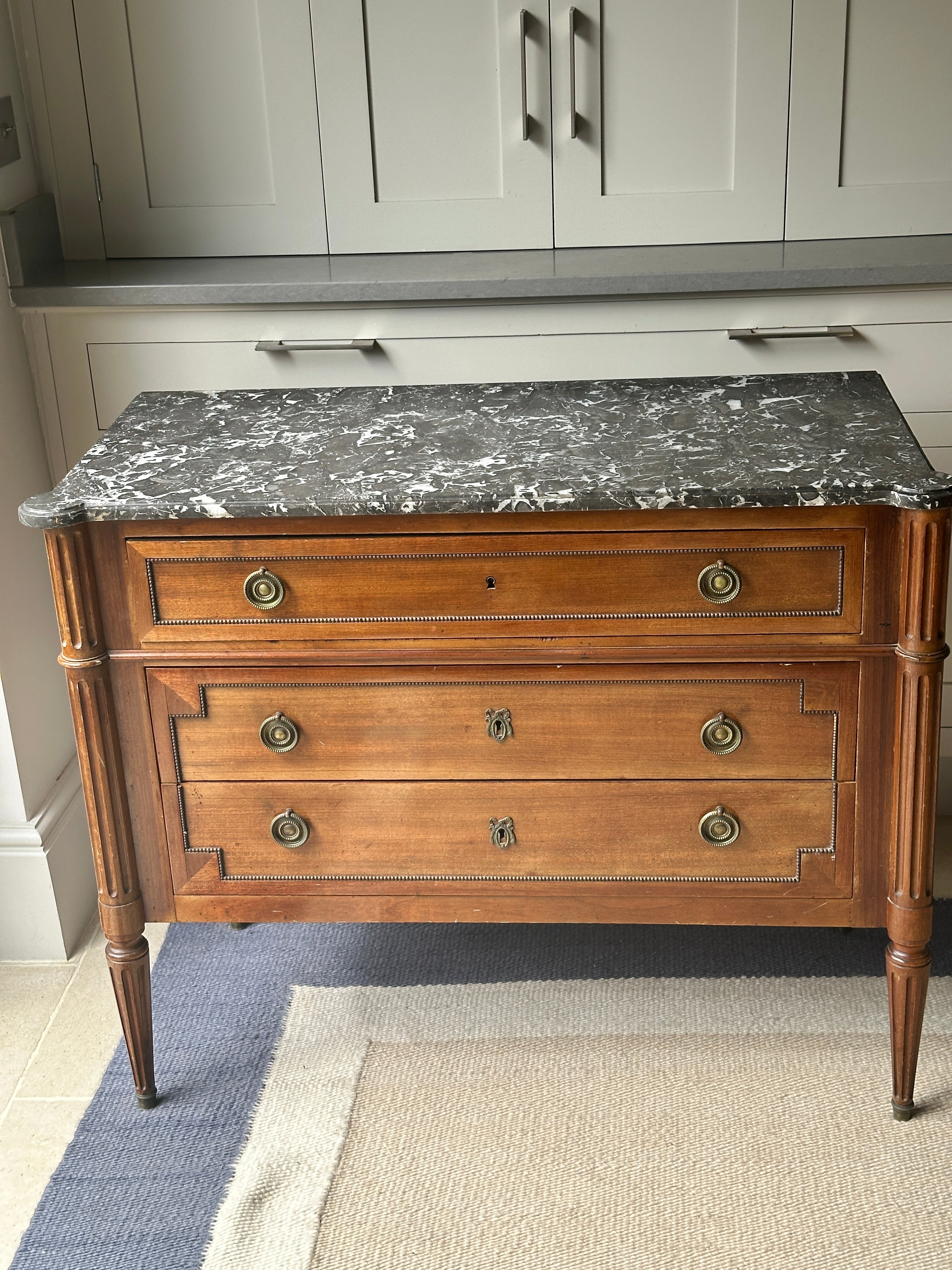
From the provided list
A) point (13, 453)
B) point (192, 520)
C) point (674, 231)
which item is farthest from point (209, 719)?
point (674, 231)

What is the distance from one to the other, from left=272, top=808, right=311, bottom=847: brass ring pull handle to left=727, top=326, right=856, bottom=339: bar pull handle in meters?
1.05

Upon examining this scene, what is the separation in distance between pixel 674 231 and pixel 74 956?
165cm

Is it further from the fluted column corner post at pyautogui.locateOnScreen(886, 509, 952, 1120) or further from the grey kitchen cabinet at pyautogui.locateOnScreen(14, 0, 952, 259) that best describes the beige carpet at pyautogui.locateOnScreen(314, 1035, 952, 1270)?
the grey kitchen cabinet at pyautogui.locateOnScreen(14, 0, 952, 259)

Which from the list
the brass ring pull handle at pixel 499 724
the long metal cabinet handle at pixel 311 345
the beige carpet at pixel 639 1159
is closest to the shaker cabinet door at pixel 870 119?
the long metal cabinet handle at pixel 311 345

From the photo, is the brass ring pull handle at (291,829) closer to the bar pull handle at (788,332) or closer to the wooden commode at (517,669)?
the wooden commode at (517,669)

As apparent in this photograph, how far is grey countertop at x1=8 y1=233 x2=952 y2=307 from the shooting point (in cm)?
203

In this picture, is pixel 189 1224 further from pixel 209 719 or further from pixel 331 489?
pixel 331 489

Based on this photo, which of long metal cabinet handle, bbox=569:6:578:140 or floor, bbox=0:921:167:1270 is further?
long metal cabinet handle, bbox=569:6:578:140

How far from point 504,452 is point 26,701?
987 millimetres

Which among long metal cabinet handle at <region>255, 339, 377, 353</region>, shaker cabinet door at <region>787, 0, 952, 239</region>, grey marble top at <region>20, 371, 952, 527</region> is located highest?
shaker cabinet door at <region>787, 0, 952, 239</region>

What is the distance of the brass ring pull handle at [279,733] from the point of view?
1.65 m

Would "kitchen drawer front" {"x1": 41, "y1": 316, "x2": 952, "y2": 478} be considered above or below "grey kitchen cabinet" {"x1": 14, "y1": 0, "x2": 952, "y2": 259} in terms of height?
below

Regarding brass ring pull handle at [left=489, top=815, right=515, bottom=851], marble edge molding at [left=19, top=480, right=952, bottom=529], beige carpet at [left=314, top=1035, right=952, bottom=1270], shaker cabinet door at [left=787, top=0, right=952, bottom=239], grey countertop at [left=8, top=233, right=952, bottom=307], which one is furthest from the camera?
shaker cabinet door at [left=787, top=0, right=952, bottom=239]

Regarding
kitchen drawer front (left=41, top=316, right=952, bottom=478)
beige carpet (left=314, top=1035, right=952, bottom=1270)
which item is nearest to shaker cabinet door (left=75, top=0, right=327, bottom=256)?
kitchen drawer front (left=41, top=316, right=952, bottom=478)
